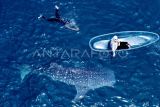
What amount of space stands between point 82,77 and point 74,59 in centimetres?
224

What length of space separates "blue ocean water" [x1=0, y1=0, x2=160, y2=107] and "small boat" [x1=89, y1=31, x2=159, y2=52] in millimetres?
522

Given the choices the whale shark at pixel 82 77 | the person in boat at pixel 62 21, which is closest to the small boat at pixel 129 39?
the person in boat at pixel 62 21

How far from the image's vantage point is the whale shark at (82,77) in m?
31.0

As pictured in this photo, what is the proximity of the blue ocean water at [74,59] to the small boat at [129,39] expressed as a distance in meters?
0.52

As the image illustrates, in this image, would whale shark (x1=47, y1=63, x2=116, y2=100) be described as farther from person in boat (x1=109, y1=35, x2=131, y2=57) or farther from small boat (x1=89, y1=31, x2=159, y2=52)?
small boat (x1=89, y1=31, x2=159, y2=52)

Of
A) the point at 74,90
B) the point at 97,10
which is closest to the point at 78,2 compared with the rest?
the point at 97,10

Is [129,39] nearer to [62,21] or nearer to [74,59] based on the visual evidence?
[74,59]

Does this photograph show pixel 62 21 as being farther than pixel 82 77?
Yes

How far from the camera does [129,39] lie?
113ft

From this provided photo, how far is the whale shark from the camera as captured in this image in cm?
3102

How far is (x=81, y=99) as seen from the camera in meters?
29.9

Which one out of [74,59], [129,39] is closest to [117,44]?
[129,39]

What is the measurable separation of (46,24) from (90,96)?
9817 mm

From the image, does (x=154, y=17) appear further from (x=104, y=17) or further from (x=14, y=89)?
(x=14, y=89)
